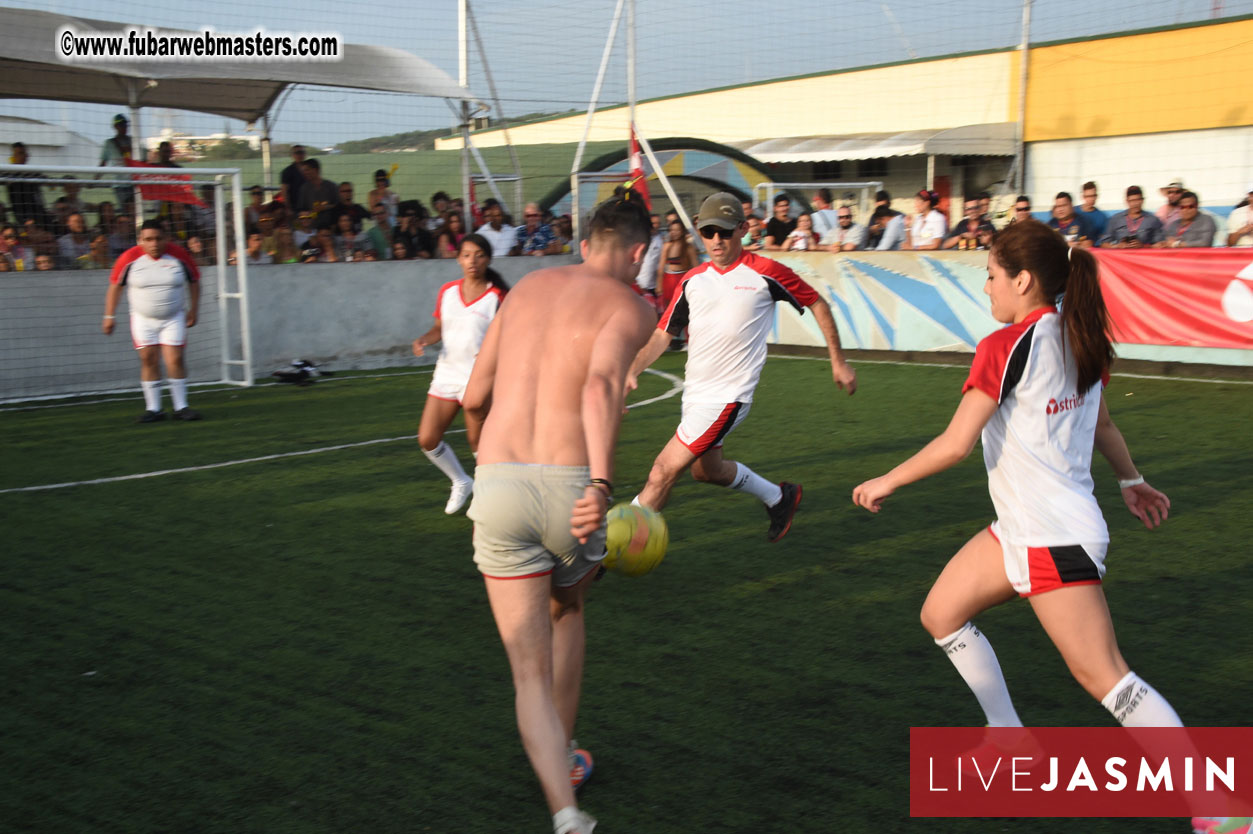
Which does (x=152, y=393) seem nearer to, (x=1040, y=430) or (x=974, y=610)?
(x=974, y=610)

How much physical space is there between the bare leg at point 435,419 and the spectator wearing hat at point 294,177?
1047 cm

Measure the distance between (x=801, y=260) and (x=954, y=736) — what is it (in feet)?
44.2

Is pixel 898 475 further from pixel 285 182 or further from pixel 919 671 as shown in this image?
pixel 285 182

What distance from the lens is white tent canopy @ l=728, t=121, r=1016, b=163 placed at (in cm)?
2436

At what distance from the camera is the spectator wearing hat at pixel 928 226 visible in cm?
1586

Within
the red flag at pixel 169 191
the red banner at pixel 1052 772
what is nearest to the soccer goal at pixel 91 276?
the red flag at pixel 169 191

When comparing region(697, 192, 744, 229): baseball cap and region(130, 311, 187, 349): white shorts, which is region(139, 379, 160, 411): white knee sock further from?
region(697, 192, 744, 229): baseball cap

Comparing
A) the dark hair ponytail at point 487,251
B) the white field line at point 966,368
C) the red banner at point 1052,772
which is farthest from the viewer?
the white field line at point 966,368

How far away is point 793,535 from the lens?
6957 millimetres

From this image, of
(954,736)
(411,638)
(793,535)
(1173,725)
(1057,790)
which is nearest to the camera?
(1173,725)

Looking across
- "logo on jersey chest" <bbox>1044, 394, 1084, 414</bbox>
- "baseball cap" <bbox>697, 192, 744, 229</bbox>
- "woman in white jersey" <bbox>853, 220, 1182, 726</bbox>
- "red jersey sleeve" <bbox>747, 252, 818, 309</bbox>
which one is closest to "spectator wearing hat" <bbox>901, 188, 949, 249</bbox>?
"red jersey sleeve" <bbox>747, 252, 818, 309</bbox>

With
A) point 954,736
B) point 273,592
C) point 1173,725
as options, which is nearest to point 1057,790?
point 954,736

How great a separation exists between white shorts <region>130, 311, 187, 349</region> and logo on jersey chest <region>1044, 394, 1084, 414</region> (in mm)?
10154

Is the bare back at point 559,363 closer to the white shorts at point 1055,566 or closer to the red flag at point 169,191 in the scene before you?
the white shorts at point 1055,566
